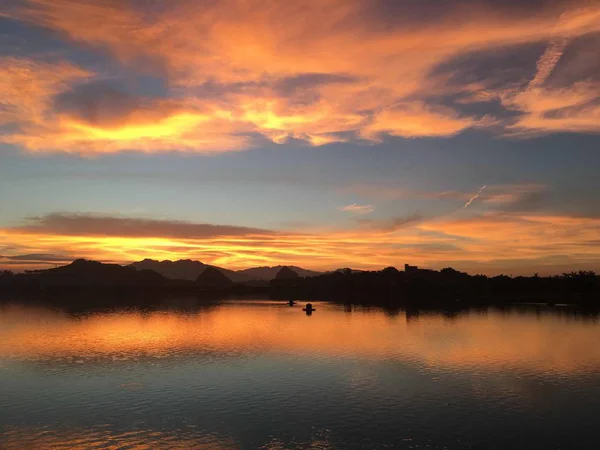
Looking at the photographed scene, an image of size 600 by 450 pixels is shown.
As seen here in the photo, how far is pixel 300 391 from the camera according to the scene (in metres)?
63.4

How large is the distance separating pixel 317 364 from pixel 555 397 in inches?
1507

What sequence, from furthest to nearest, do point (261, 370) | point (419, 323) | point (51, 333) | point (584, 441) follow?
point (419, 323), point (51, 333), point (261, 370), point (584, 441)

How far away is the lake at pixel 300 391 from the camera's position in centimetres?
4550

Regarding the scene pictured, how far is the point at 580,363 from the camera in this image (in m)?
86.5

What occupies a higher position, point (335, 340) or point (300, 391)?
point (335, 340)

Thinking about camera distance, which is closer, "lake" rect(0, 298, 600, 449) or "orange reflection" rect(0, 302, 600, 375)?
"lake" rect(0, 298, 600, 449)

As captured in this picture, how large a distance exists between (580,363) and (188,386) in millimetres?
71887

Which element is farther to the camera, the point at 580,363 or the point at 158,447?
the point at 580,363

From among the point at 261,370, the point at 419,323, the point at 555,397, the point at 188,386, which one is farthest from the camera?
the point at 419,323

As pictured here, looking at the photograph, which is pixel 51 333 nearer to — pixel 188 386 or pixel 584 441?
pixel 188 386

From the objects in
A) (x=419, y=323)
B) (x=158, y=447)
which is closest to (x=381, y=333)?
(x=419, y=323)

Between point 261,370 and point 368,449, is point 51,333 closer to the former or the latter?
point 261,370

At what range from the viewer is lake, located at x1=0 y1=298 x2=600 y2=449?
45.5 meters

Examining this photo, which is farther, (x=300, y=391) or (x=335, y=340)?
(x=335, y=340)
